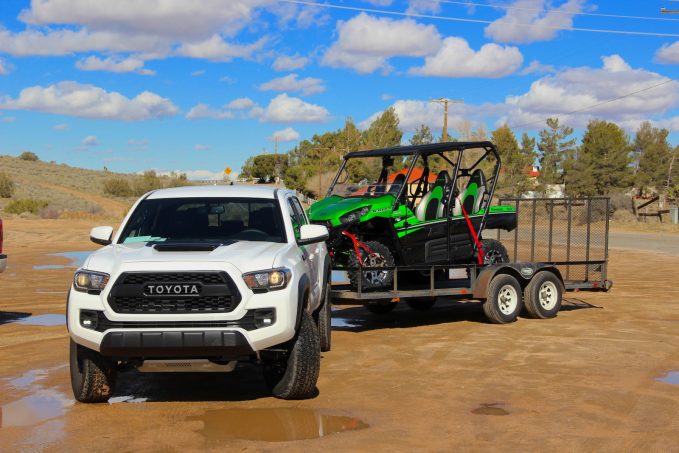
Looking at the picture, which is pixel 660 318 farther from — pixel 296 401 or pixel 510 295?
pixel 296 401

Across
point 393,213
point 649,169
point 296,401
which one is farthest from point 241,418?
point 649,169

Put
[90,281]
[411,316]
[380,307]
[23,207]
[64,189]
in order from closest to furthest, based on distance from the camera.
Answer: [90,281]
[411,316]
[380,307]
[23,207]
[64,189]

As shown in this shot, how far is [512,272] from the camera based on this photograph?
531 inches

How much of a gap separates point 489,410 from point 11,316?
9104 millimetres

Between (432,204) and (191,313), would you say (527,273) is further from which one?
(191,313)

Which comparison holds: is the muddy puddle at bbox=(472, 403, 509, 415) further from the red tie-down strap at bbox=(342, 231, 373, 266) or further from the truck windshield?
the red tie-down strap at bbox=(342, 231, 373, 266)

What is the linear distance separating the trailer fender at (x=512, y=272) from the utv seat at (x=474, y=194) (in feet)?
3.18

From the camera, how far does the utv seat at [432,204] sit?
42.2 ft

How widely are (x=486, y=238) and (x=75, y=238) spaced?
996 inches

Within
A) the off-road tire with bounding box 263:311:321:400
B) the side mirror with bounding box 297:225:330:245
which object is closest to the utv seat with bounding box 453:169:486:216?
the side mirror with bounding box 297:225:330:245

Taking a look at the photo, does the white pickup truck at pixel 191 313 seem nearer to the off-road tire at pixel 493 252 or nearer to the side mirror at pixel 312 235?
the side mirror at pixel 312 235

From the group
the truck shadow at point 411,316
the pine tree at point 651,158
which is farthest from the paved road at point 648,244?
the pine tree at point 651,158

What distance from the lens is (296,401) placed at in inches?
312

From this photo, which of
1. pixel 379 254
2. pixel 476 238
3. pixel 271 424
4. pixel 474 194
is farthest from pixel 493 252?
pixel 271 424
